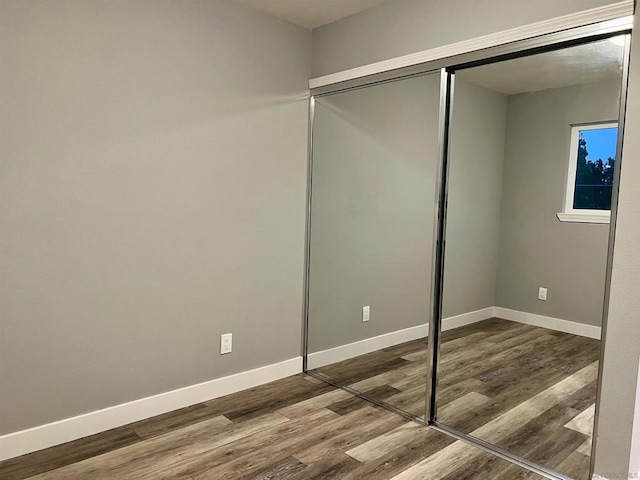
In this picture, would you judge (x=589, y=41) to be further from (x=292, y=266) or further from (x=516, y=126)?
(x=292, y=266)

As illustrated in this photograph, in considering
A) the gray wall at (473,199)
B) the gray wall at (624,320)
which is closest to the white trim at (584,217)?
the gray wall at (624,320)

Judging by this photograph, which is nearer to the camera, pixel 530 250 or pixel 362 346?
pixel 530 250

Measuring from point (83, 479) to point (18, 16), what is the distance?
203 centimetres

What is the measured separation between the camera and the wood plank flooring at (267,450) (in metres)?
2.08

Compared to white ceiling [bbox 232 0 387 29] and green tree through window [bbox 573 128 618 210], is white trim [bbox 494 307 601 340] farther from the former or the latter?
white ceiling [bbox 232 0 387 29]

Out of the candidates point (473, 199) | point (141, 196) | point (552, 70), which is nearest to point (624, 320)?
point (473, 199)

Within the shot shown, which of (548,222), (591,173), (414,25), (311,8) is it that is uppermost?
(311,8)

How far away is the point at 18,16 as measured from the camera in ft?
6.59

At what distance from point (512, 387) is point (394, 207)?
121 cm

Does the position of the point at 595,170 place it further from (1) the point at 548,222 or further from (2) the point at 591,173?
(1) the point at 548,222

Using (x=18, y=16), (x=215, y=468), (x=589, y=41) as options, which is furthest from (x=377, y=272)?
(x=18, y=16)

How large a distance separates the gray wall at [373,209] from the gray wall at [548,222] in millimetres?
422

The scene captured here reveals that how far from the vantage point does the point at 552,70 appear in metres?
2.13

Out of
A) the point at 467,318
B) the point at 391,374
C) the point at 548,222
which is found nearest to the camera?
the point at 548,222
